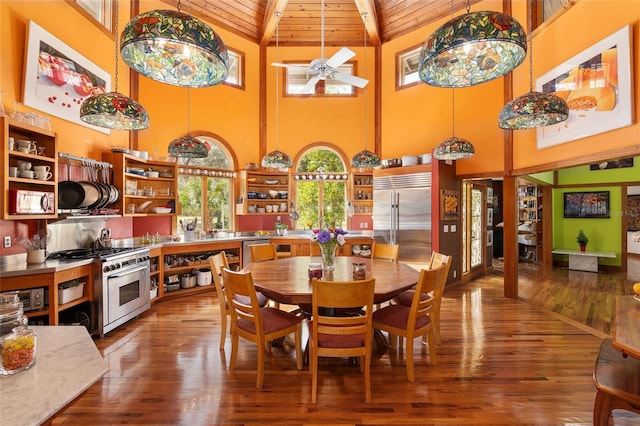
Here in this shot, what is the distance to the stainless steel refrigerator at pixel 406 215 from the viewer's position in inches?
232

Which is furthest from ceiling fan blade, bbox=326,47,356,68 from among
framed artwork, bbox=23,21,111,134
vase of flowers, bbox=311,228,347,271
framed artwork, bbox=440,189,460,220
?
framed artwork, bbox=23,21,111,134

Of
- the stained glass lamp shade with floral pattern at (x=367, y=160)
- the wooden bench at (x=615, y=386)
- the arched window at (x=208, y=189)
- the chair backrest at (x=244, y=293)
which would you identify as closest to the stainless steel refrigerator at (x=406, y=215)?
the stained glass lamp shade with floral pattern at (x=367, y=160)

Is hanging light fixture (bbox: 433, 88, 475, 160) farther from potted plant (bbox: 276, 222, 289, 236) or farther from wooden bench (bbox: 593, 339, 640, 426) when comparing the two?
potted plant (bbox: 276, 222, 289, 236)

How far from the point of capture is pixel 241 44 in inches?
268

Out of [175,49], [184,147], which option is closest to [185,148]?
[184,147]

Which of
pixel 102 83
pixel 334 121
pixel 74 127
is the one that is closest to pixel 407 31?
pixel 334 121

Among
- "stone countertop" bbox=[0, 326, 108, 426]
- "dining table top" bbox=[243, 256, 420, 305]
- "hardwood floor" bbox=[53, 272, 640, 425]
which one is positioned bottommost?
"hardwood floor" bbox=[53, 272, 640, 425]

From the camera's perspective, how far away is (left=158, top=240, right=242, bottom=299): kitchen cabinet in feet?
17.1

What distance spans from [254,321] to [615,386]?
2391mm

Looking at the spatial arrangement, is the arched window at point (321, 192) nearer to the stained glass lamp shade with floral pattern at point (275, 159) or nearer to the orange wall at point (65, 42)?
the stained glass lamp shade with floral pattern at point (275, 159)

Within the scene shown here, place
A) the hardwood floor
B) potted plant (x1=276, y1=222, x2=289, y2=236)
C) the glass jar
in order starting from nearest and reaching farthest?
the glass jar < the hardwood floor < potted plant (x1=276, y1=222, x2=289, y2=236)

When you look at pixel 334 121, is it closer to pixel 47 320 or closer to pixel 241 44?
pixel 241 44

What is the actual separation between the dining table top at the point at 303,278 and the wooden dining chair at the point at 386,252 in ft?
1.76

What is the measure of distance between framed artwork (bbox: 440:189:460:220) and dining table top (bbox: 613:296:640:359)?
3.34 meters
